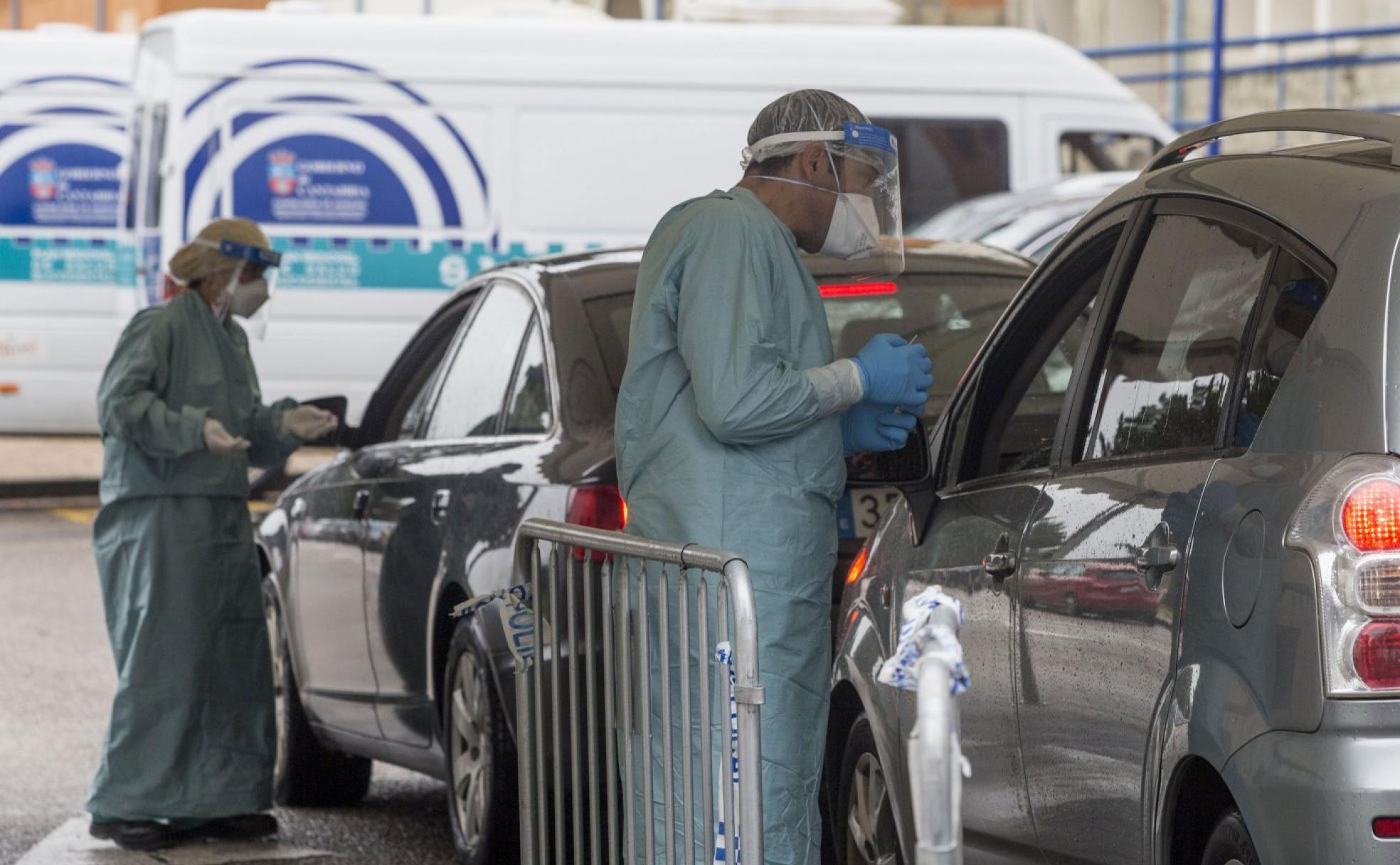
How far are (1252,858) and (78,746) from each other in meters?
6.40

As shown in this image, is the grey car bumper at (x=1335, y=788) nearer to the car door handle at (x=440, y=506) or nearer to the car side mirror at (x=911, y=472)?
the car side mirror at (x=911, y=472)

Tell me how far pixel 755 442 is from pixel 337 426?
3.46m

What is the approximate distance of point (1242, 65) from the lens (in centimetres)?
2130

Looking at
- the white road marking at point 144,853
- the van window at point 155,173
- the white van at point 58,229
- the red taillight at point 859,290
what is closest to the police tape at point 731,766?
the red taillight at point 859,290

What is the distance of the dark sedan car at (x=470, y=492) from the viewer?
21.3ft

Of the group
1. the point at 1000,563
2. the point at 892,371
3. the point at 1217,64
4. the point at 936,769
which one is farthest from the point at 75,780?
the point at 1217,64

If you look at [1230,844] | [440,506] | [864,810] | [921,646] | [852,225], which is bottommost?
[864,810]

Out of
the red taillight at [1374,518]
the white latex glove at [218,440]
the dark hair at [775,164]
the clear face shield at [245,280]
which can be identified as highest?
the dark hair at [775,164]

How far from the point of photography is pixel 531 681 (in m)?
4.91

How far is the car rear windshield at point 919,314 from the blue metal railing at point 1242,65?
37.3ft

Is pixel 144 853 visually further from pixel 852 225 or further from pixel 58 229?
pixel 58 229

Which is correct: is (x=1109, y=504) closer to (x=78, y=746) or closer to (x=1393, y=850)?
(x=1393, y=850)

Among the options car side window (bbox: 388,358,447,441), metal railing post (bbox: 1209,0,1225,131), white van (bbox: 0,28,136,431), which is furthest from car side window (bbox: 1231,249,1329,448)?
metal railing post (bbox: 1209,0,1225,131)

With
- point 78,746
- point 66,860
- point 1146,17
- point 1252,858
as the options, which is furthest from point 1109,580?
point 1146,17
